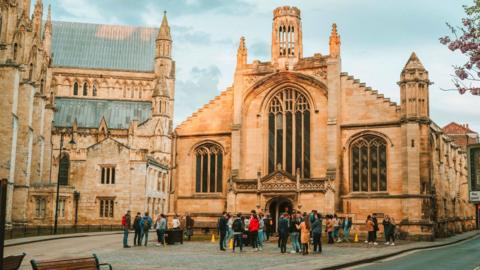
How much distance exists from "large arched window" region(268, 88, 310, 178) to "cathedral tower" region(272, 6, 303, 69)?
3.00m

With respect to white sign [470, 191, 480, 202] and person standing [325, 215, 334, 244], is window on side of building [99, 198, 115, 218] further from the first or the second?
white sign [470, 191, 480, 202]

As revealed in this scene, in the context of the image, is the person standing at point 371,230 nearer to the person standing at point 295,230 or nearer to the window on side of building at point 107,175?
the person standing at point 295,230

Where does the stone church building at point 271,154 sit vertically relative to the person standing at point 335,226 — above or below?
above

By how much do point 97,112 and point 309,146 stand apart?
45484mm

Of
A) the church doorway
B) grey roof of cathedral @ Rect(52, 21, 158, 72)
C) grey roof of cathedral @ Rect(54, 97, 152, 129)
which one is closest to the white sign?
the church doorway

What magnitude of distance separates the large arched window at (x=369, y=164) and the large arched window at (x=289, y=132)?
11.3 ft

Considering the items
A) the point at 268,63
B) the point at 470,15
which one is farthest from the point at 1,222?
the point at 268,63

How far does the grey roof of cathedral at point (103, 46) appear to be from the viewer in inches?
3462

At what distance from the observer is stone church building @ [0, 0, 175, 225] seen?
47.5 m

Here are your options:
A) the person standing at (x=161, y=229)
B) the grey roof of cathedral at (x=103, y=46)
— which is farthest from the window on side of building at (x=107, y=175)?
the grey roof of cathedral at (x=103, y=46)

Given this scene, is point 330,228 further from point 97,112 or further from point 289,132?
point 97,112

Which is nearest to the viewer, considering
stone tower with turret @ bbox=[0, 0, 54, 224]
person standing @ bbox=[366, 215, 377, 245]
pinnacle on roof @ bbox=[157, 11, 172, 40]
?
person standing @ bbox=[366, 215, 377, 245]

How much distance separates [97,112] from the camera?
264ft

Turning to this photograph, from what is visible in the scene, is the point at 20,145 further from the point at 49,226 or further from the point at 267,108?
the point at 267,108
